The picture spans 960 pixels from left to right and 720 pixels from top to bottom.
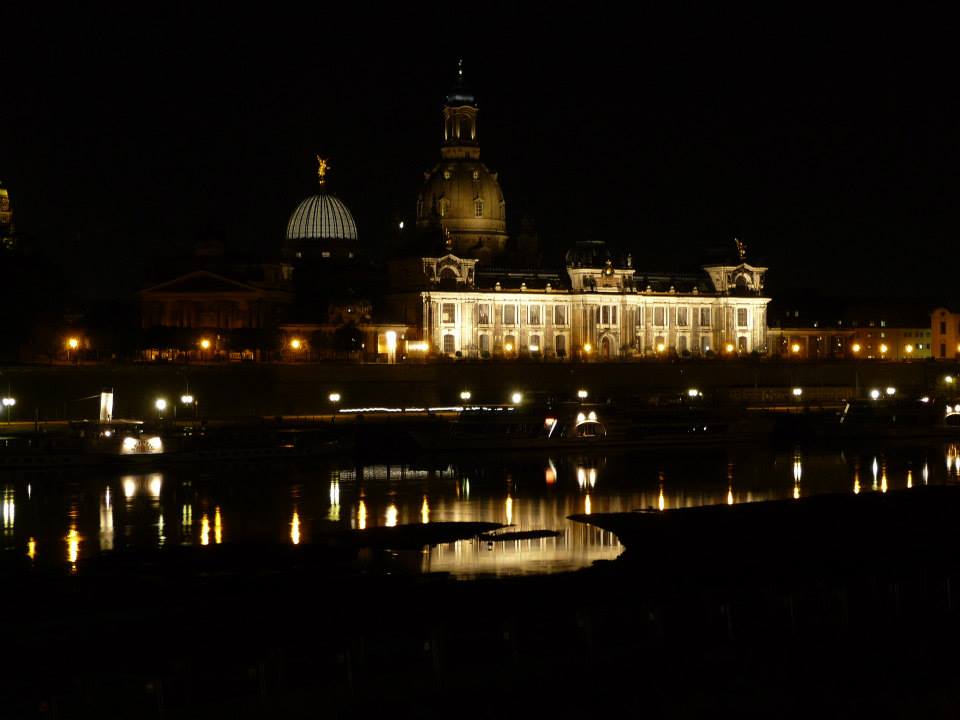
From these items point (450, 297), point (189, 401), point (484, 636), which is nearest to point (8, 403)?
point (189, 401)

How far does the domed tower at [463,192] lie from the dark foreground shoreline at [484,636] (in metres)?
93.6

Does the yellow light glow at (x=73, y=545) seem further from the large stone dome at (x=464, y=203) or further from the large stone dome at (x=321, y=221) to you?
the large stone dome at (x=321, y=221)

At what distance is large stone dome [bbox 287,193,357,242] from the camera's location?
135 metres

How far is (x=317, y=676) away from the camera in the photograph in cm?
2612

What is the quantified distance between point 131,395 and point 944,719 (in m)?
65.6

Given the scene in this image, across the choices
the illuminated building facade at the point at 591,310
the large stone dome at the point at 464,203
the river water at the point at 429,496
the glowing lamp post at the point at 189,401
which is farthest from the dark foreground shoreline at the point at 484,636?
the large stone dome at the point at 464,203

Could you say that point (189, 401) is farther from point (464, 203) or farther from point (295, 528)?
point (464, 203)

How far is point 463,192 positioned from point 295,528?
88856 mm

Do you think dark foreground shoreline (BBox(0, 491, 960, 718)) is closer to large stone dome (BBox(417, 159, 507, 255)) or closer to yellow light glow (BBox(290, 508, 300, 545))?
yellow light glow (BBox(290, 508, 300, 545))

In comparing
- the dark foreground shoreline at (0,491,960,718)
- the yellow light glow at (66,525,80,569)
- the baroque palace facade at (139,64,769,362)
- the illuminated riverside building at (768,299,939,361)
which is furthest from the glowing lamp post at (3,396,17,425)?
the illuminated riverside building at (768,299,939,361)

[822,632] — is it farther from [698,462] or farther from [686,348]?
[686,348]

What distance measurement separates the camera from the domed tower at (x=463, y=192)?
130 meters

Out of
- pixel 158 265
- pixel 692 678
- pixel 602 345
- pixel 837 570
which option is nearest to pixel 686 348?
pixel 602 345

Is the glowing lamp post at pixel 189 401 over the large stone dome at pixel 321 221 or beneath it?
beneath
